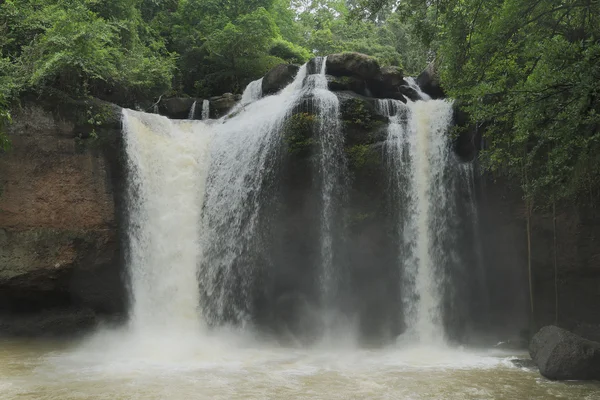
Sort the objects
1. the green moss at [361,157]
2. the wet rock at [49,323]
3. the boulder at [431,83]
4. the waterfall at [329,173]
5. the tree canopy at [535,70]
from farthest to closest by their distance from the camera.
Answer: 1. the boulder at [431,83]
2. the green moss at [361,157]
3. the waterfall at [329,173]
4. the wet rock at [49,323]
5. the tree canopy at [535,70]

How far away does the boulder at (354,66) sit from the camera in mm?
16297

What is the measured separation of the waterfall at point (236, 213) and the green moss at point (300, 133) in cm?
32

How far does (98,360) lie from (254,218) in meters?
5.12

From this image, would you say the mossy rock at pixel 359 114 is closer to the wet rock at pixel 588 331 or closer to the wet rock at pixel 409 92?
the wet rock at pixel 409 92

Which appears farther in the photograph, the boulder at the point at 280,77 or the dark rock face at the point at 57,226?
the boulder at the point at 280,77

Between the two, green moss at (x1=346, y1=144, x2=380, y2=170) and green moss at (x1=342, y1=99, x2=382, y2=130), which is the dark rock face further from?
Answer: green moss at (x1=342, y1=99, x2=382, y2=130)

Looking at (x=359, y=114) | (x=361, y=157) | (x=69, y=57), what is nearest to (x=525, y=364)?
(x=361, y=157)

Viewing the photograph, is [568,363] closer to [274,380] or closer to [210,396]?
[274,380]

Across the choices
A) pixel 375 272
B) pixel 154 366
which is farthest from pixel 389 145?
pixel 154 366

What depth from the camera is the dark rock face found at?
510 inches

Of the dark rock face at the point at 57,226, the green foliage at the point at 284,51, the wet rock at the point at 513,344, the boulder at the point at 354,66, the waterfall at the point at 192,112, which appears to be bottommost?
the wet rock at the point at 513,344

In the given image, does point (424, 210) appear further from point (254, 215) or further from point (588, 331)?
point (588, 331)

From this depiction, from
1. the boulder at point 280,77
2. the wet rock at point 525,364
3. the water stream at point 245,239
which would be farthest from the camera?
the boulder at point 280,77

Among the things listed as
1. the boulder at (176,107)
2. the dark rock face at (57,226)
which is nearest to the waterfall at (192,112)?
the boulder at (176,107)
